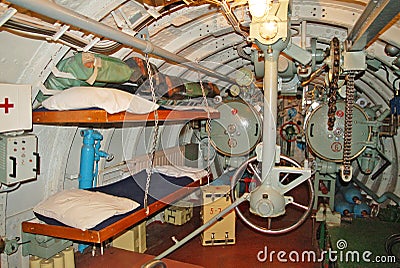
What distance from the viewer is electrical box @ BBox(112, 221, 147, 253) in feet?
13.3

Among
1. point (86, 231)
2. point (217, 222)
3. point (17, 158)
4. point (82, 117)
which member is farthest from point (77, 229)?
point (217, 222)

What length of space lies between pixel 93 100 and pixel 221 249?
3.03 metres

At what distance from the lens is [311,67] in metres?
2.76

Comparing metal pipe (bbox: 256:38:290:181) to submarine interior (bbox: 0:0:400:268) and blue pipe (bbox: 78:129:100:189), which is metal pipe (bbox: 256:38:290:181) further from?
blue pipe (bbox: 78:129:100:189)

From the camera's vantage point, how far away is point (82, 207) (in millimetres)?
2768

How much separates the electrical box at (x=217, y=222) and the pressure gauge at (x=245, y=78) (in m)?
1.57

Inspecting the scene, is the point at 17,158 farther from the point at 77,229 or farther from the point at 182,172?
the point at 182,172

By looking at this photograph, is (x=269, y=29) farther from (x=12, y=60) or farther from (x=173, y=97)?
(x=173, y=97)

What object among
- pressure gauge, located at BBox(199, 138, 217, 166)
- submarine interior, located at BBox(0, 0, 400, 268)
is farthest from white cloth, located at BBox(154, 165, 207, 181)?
pressure gauge, located at BBox(199, 138, 217, 166)

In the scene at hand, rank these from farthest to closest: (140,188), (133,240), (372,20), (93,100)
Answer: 1. (133,240)
2. (140,188)
3. (93,100)
4. (372,20)

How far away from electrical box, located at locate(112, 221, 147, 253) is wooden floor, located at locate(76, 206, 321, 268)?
0.22m

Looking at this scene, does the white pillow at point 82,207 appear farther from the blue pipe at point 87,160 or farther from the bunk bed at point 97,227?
the blue pipe at point 87,160

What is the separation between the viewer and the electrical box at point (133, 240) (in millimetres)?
4048

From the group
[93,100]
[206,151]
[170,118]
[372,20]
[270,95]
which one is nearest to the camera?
[372,20]
